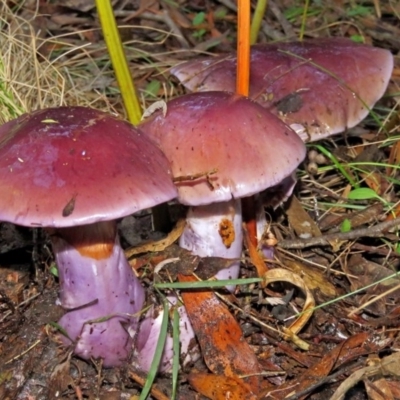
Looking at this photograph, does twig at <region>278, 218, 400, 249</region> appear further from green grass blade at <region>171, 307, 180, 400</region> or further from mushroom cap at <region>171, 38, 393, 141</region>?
green grass blade at <region>171, 307, 180, 400</region>

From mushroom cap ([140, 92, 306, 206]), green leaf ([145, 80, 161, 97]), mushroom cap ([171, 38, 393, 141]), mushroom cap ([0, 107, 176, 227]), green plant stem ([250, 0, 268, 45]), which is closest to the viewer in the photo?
mushroom cap ([0, 107, 176, 227])

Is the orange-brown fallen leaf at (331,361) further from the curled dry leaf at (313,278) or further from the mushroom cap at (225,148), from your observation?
the mushroom cap at (225,148)

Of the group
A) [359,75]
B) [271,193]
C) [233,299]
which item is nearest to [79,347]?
[233,299]

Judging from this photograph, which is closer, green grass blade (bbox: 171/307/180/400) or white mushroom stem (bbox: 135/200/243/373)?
green grass blade (bbox: 171/307/180/400)

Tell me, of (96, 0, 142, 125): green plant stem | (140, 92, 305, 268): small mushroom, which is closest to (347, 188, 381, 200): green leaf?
(140, 92, 305, 268): small mushroom

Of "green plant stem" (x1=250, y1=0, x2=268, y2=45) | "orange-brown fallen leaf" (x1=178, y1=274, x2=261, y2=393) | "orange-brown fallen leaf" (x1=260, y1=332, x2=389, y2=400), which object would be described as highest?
"green plant stem" (x1=250, y1=0, x2=268, y2=45)

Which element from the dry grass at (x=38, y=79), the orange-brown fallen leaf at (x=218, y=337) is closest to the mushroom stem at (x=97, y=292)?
the orange-brown fallen leaf at (x=218, y=337)

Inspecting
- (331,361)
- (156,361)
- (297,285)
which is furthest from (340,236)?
(156,361)

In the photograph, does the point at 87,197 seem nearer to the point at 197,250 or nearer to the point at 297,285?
the point at 197,250
